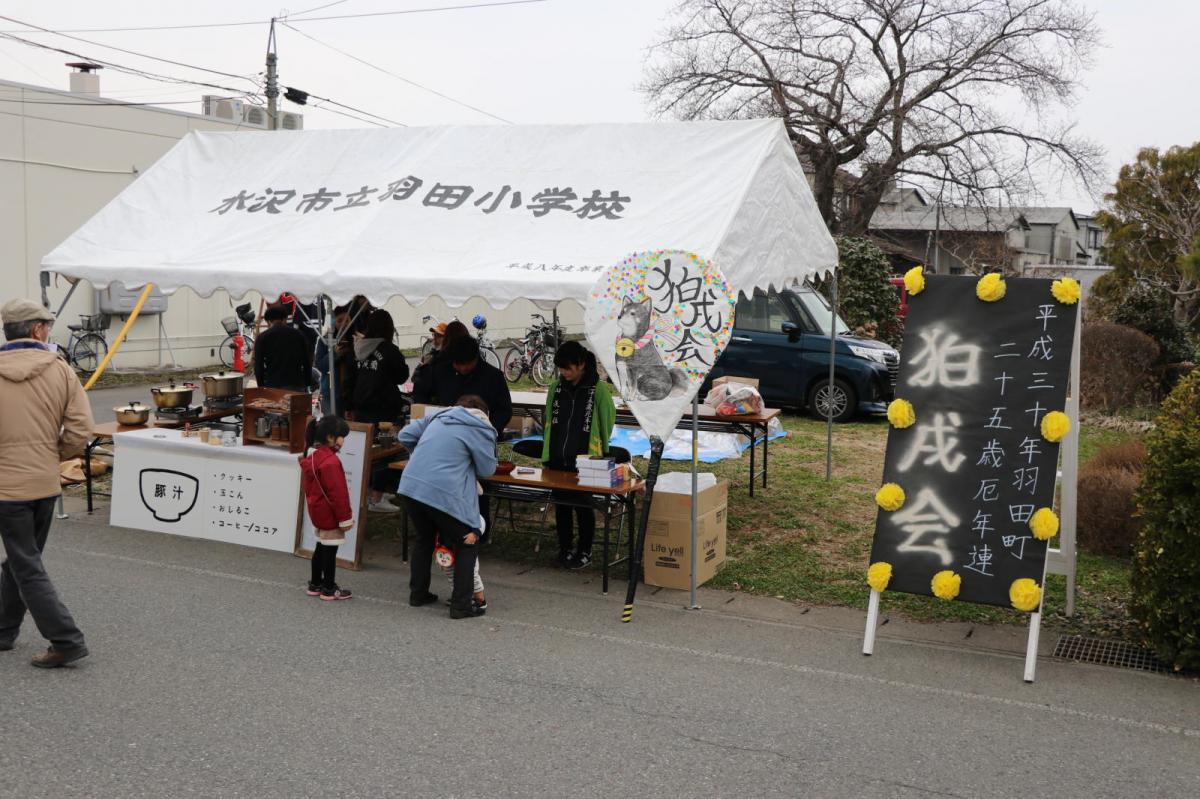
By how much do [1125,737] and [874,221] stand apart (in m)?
48.3

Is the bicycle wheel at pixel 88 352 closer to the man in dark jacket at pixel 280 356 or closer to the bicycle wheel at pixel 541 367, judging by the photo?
the bicycle wheel at pixel 541 367

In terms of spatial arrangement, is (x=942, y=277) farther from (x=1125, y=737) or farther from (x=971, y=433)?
(x=1125, y=737)

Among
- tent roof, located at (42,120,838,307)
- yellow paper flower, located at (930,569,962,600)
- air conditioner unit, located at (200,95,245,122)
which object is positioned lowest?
yellow paper flower, located at (930,569,962,600)

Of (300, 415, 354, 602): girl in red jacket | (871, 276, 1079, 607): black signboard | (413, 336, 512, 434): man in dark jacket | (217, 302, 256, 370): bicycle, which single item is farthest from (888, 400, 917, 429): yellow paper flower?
(217, 302, 256, 370): bicycle

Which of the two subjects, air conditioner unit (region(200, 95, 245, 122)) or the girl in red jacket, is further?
air conditioner unit (region(200, 95, 245, 122))

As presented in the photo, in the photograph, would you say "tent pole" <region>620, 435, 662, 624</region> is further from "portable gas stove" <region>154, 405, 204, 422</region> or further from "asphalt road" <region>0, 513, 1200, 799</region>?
"portable gas stove" <region>154, 405, 204, 422</region>

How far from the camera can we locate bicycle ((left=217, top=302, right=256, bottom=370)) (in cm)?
1956

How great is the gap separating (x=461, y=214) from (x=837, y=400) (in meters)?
7.92

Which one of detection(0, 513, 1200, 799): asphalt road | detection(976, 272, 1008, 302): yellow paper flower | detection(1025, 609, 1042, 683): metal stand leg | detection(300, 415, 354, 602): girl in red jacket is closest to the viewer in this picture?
detection(0, 513, 1200, 799): asphalt road

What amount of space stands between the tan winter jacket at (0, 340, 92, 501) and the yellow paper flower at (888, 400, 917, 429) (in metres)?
4.51

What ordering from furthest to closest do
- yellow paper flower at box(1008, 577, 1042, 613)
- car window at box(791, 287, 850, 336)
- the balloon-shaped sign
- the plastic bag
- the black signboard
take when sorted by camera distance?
1. car window at box(791, 287, 850, 336)
2. the plastic bag
3. the balloon-shaped sign
4. the black signboard
5. yellow paper flower at box(1008, 577, 1042, 613)

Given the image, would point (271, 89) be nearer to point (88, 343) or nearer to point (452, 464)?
point (88, 343)

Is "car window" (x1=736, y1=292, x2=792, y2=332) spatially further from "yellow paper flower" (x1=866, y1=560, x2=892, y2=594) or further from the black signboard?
"yellow paper flower" (x1=866, y1=560, x2=892, y2=594)

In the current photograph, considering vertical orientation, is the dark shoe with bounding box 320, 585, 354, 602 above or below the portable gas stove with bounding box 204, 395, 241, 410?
below
